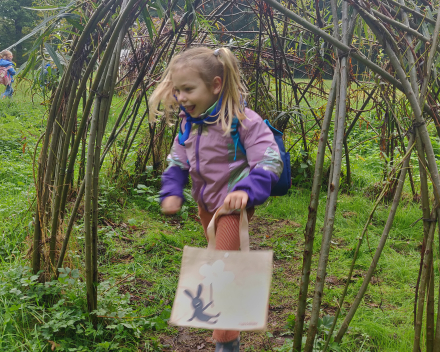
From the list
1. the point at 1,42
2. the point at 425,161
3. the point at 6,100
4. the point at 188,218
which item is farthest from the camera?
the point at 1,42

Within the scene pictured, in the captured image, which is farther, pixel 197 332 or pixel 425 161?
pixel 197 332

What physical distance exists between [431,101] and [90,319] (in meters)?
1.92

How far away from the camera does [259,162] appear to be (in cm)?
152

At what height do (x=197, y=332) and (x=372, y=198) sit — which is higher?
(x=372, y=198)

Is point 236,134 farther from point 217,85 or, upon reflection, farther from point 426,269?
point 426,269

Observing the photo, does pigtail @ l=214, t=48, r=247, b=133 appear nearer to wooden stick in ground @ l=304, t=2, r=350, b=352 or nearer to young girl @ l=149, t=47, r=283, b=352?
young girl @ l=149, t=47, r=283, b=352

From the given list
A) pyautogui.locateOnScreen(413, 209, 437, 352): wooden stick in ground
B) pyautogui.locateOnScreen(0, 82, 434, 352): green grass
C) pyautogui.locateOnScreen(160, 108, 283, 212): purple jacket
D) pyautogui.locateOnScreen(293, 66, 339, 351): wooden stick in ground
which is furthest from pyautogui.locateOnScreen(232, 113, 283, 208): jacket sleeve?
pyautogui.locateOnScreen(0, 82, 434, 352): green grass

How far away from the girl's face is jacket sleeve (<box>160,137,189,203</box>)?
0.83 feet

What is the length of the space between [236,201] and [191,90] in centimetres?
57

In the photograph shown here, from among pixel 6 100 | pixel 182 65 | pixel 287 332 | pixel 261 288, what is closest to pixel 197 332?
pixel 287 332

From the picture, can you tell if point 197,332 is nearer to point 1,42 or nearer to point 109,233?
point 109,233

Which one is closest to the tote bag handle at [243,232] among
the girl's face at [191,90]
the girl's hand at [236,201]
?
the girl's hand at [236,201]

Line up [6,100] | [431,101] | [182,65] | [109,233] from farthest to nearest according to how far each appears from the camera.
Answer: [6,100]
[109,233]
[431,101]
[182,65]

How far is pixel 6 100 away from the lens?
26.2ft
